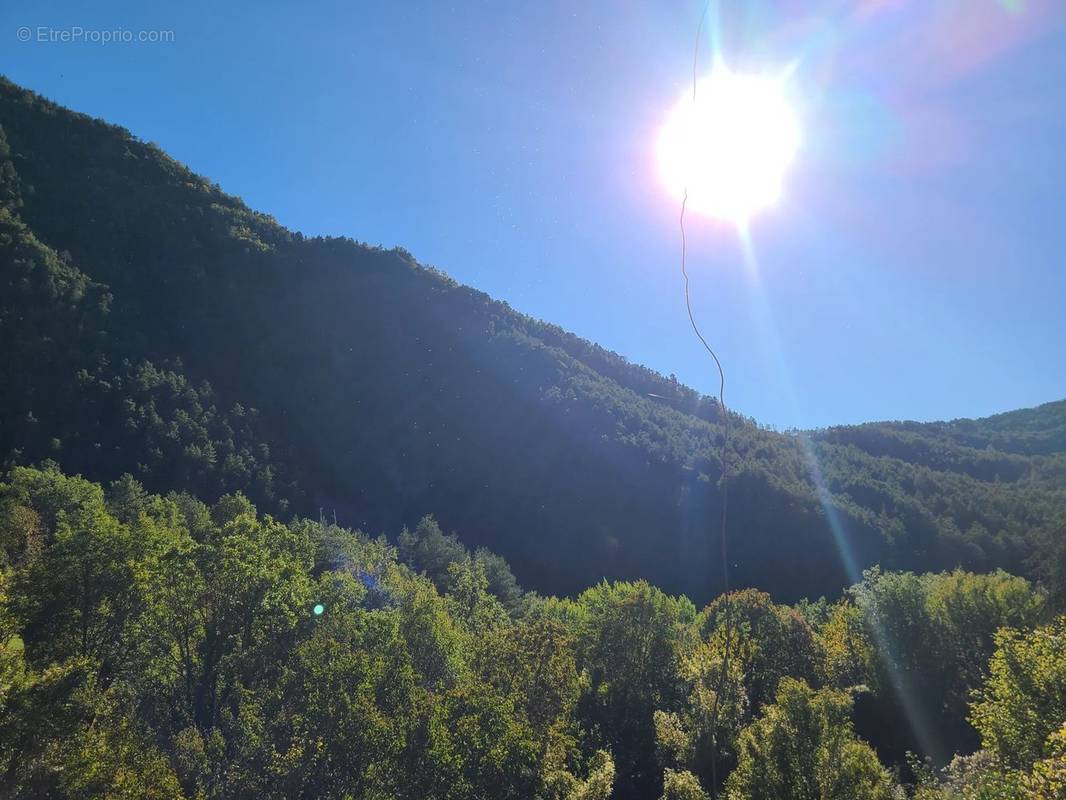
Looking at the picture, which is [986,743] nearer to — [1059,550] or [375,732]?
[375,732]

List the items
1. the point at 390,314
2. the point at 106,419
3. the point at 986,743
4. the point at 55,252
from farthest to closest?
1. the point at 390,314
2. the point at 55,252
3. the point at 106,419
4. the point at 986,743

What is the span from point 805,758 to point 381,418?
124984 millimetres

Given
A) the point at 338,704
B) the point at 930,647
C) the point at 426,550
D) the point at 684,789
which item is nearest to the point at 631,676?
the point at 684,789

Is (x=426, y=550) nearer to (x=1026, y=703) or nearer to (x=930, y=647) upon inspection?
(x=930, y=647)

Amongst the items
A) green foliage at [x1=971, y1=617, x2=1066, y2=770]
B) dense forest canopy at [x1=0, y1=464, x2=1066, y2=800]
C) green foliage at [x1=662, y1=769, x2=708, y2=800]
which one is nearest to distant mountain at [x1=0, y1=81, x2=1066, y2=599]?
dense forest canopy at [x1=0, y1=464, x2=1066, y2=800]

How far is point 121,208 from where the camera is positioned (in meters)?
121

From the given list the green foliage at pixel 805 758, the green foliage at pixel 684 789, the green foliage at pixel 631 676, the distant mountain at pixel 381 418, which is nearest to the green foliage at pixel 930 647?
the green foliage at pixel 631 676

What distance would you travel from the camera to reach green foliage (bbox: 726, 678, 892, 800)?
52.3 ft

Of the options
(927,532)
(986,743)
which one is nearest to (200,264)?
(986,743)

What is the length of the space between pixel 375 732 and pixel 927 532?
139 m

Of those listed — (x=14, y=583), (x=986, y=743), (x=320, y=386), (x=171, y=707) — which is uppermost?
(x=320, y=386)

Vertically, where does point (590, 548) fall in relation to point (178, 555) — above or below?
above

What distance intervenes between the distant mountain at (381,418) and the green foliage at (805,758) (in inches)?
2799

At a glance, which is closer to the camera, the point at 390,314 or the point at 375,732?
the point at 375,732
